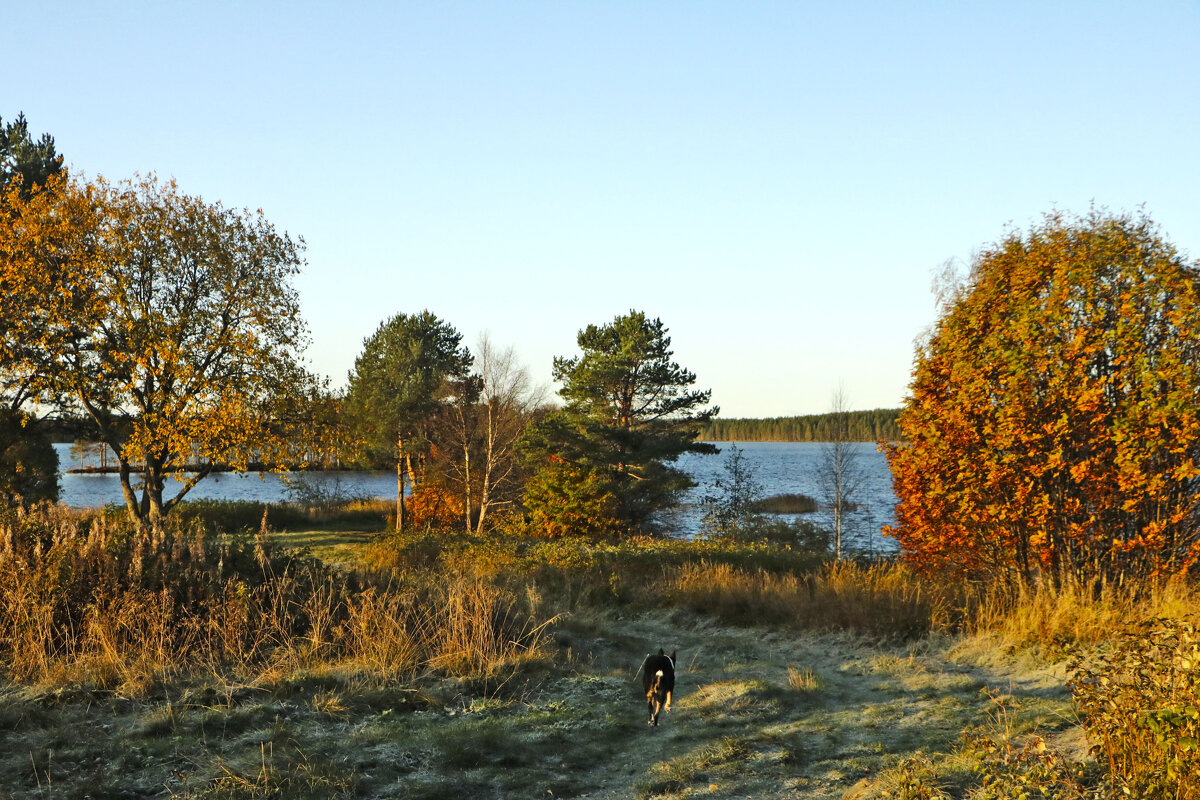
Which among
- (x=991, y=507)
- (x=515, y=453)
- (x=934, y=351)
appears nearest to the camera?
(x=991, y=507)

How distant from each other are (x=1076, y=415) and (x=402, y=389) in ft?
105

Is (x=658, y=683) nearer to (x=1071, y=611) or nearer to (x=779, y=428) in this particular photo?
(x=1071, y=611)

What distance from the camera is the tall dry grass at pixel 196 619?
270 inches

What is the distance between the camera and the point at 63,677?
6.31 m

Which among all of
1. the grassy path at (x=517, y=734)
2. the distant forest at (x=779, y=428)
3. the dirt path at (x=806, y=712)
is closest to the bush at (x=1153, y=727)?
the dirt path at (x=806, y=712)

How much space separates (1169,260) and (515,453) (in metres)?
26.9

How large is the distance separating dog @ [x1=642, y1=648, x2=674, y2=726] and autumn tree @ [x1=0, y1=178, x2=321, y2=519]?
47.6 ft

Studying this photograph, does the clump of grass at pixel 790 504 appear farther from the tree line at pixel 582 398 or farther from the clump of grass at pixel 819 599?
the clump of grass at pixel 819 599

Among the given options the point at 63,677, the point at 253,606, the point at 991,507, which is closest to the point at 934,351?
the point at 991,507

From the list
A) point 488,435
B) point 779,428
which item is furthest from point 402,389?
point 779,428

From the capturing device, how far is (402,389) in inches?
1468

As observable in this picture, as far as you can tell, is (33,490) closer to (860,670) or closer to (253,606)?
(253,606)

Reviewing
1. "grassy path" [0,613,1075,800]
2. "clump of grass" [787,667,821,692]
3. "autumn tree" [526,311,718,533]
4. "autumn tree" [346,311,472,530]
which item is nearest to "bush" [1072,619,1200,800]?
"grassy path" [0,613,1075,800]

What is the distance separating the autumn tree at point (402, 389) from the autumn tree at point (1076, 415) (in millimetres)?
27562
